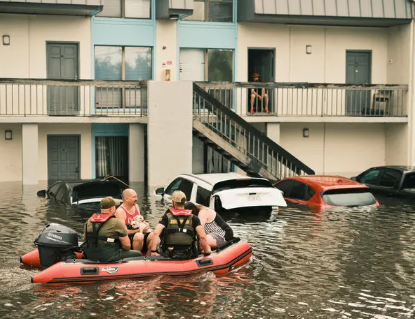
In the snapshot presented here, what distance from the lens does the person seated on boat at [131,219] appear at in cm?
1644

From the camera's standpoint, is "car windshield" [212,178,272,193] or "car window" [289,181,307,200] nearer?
"car windshield" [212,178,272,193]

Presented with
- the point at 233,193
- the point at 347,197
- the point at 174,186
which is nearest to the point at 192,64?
the point at 174,186

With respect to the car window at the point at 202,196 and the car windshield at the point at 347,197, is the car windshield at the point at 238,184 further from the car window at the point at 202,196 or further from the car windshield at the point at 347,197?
the car windshield at the point at 347,197

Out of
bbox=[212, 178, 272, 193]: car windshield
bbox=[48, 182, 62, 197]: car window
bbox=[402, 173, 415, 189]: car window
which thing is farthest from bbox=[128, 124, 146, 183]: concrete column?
bbox=[402, 173, 415, 189]: car window

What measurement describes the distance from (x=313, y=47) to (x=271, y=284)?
2127 cm

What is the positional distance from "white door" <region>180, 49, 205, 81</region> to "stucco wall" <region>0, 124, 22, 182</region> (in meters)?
6.58

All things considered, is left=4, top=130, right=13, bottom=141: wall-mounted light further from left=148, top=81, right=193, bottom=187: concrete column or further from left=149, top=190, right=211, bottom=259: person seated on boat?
left=149, top=190, right=211, bottom=259: person seated on boat

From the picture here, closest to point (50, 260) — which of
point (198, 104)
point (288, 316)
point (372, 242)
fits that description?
point (288, 316)

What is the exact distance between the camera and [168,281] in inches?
598

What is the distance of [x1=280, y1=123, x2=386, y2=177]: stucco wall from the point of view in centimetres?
3512

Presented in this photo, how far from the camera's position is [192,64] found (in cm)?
3378

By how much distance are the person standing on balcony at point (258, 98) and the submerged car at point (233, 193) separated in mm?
10197

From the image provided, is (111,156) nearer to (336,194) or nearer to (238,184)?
(238,184)

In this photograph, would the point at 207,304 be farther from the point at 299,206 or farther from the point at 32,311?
the point at 299,206
